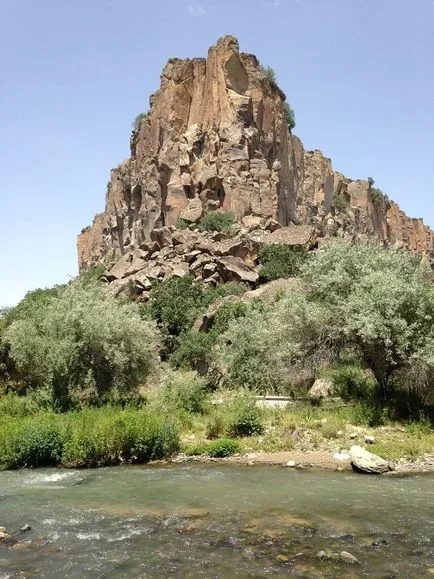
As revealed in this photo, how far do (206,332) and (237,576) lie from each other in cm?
2797

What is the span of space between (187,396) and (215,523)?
38.5 feet

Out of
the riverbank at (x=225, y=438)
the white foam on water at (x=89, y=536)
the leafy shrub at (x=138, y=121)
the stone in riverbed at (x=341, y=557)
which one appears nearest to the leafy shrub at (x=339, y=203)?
the leafy shrub at (x=138, y=121)

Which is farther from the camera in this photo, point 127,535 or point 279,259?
point 279,259

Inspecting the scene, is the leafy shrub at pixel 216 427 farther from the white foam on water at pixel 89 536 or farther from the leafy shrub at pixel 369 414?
the white foam on water at pixel 89 536

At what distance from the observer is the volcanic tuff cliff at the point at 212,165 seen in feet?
176

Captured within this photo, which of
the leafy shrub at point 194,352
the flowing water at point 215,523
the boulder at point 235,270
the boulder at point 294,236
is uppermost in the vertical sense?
the boulder at point 294,236

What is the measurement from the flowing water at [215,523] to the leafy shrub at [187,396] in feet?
20.3

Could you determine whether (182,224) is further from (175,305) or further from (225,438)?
(225,438)

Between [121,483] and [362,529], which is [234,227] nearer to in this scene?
[121,483]

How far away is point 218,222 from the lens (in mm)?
52906

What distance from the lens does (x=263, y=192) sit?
5756 centimetres

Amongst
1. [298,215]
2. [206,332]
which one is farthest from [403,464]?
[298,215]

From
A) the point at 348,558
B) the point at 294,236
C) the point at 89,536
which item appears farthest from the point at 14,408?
the point at 294,236

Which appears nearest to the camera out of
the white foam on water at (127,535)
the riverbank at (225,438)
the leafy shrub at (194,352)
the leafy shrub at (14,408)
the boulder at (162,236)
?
the white foam on water at (127,535)
